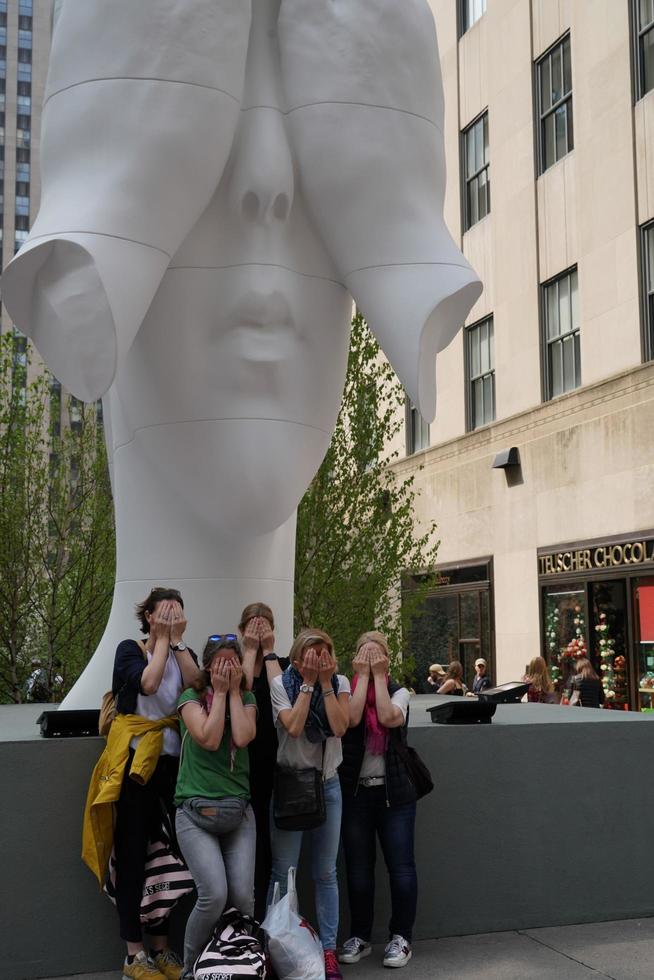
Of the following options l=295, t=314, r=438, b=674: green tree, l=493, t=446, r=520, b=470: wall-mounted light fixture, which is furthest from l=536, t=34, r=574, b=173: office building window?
l=295, t=314, r=438, b=674: green tree

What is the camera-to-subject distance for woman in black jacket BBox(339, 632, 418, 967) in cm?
493

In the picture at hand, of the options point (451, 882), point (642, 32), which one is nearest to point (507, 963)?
point (451, 882)

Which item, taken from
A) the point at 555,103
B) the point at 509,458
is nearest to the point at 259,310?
the point at 509,458

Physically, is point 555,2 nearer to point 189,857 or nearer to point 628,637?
point 628,637

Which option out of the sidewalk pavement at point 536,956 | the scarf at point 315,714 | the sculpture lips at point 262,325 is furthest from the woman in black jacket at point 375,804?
the sculpture lips at point 262,325

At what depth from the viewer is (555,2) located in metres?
18.5

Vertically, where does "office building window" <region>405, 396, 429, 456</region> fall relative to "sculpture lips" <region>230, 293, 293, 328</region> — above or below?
above

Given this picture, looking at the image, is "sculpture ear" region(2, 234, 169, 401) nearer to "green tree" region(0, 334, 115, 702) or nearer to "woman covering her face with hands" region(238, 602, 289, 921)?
"woman covering her face with hands" region(238, 602, 289, 921)

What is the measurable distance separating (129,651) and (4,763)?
2.73ft

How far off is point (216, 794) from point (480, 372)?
17428 mm

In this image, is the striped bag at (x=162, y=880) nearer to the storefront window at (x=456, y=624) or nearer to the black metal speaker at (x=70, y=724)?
the black metal speaker at (x=70, y=724)

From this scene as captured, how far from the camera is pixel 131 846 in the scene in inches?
178

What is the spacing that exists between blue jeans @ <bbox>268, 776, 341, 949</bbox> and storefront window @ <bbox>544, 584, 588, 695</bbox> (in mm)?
12204

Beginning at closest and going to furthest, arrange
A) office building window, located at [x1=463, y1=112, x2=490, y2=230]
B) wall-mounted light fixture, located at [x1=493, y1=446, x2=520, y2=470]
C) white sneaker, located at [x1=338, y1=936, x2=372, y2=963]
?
white sneaker, located at [x1=338, y1=936, x2=372, y2=963] < wall-mounted light fixture, located at [x1=493, y1=446, x2=520, y2=470] < office building window, located at [x1=463, y1=112, x2=490, y2=230]
